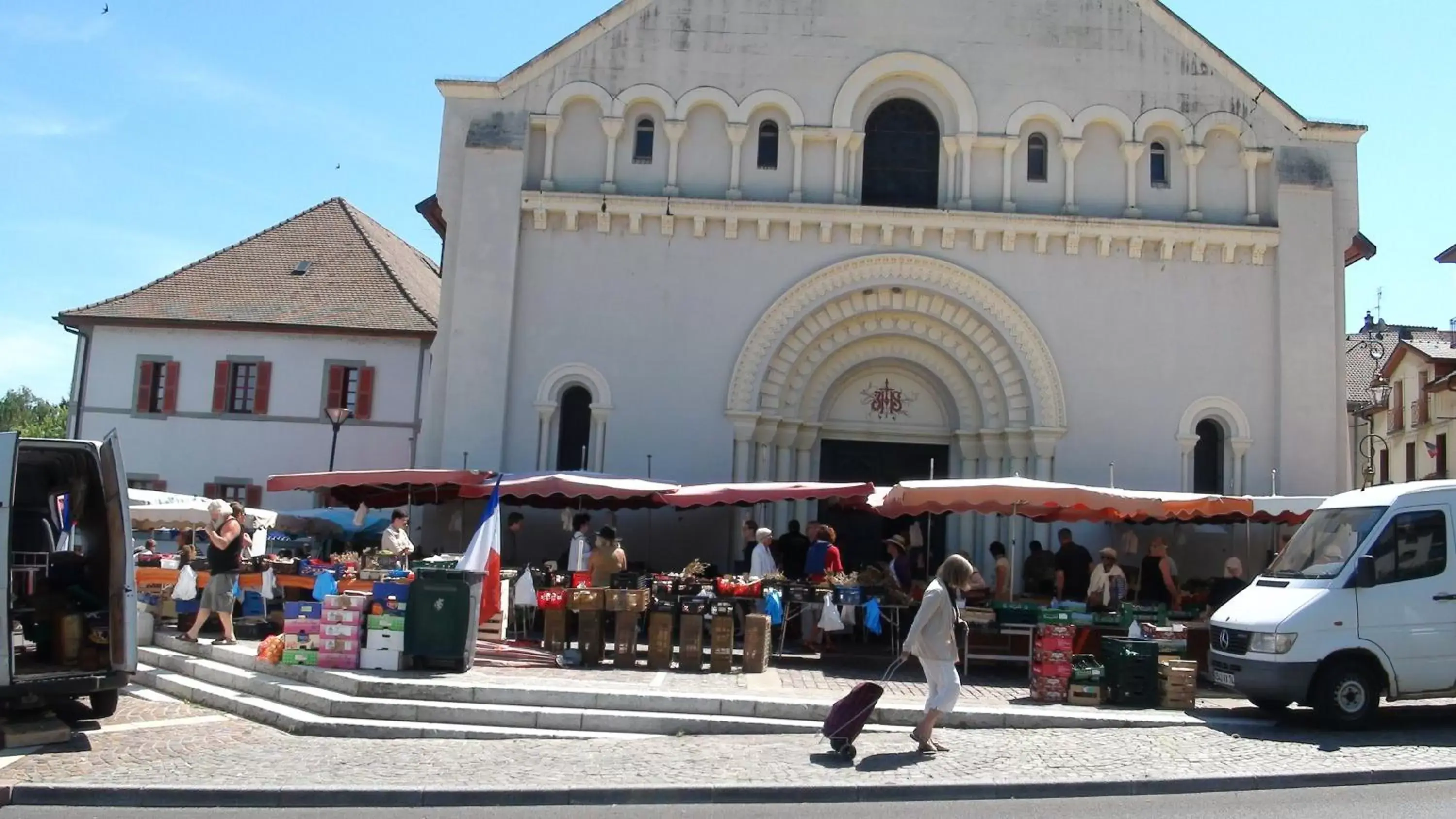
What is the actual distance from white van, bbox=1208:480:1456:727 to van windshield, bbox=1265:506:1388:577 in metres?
0.02

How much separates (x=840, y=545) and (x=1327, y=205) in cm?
990

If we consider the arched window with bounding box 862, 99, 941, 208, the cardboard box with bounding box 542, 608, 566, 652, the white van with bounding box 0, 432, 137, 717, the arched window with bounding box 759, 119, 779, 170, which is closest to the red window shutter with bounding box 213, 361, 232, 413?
the arched window with bounding box 759, 119, 779, 170

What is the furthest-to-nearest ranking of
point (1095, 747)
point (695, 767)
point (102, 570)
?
point (102, 570) → point (1095, 747) → point (695, 767)

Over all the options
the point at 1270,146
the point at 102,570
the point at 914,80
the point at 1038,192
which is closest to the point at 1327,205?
the point at 1270,146

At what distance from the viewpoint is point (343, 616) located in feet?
41.7

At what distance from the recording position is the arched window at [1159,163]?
69.3 ft

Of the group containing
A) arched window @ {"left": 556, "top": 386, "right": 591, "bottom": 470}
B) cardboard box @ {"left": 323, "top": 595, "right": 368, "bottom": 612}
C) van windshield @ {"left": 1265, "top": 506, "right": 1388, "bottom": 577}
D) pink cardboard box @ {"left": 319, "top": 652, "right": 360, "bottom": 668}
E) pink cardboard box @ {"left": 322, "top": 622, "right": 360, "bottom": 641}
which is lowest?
pink cardboard box @ {"left": 319, "top": 652, "right": 360, "bottom": 668}

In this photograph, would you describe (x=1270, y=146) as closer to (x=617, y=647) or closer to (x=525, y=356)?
(x=525, y=356)

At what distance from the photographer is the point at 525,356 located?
20609mm

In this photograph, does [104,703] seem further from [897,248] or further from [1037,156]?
[1037,156]

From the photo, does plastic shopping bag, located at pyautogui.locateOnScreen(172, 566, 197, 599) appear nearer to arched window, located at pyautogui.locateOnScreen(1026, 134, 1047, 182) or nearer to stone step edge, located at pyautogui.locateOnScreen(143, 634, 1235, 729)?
stone step edge, located at pyautogui.locateOnScreen(143, 634, 1235, 729)

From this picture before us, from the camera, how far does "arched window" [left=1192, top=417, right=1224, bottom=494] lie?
67.8 ft

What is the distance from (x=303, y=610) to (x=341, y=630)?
0.61 metres

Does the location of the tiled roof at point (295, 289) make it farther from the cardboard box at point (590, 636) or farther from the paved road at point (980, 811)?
the paved road at point (980, 811)
